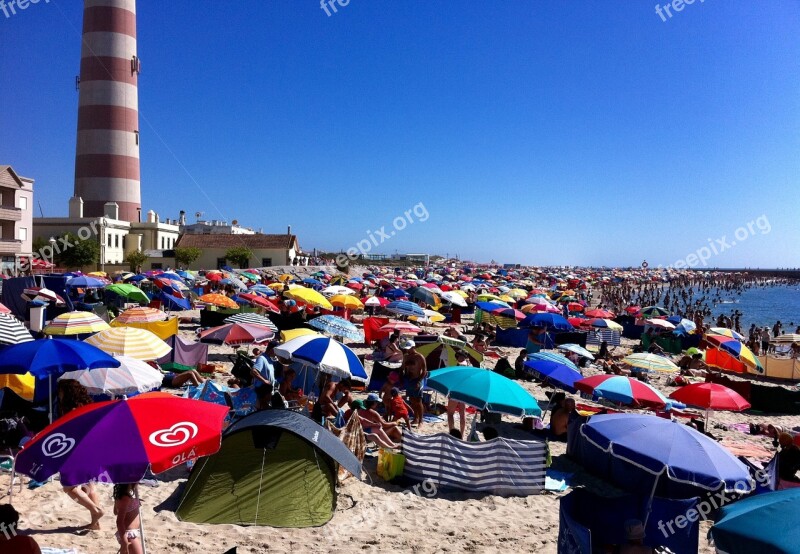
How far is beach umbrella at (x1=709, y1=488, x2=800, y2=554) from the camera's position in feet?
9.42

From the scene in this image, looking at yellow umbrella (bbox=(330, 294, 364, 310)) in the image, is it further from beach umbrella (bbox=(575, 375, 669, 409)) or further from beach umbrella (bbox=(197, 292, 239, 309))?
beach umbrella (bbox=(575, 375, 669, 409))

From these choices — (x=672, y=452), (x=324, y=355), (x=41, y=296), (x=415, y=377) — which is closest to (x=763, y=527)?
A: (x=672, y=452)

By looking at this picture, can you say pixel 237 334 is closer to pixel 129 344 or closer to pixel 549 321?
pixel 129 344

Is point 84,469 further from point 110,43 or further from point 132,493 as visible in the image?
point 110,43

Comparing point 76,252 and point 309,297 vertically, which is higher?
point 76,252

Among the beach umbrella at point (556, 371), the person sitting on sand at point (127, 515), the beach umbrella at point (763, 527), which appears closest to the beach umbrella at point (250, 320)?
the beach umbrella at point (556, 371)

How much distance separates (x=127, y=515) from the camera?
391cm

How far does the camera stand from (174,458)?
346cm

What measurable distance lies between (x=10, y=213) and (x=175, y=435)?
3437 centimetres

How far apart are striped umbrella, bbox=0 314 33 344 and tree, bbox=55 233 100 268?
29757mm

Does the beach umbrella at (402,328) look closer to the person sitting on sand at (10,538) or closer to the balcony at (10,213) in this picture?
the person sitting on sand at (10,538)

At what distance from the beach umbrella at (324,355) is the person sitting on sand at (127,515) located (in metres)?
3.64

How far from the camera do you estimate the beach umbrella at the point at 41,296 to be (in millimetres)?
14883

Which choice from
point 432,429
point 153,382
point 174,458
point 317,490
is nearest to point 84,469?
point 174,458
